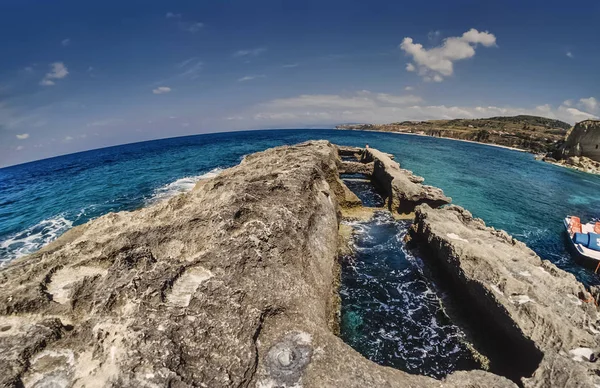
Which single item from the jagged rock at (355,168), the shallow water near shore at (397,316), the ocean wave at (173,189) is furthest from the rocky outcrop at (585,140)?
the ocean wave at (173,189)

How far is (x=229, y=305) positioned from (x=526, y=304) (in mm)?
10396

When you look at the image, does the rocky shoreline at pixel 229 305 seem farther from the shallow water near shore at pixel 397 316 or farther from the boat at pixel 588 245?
the boat at pixel 588 245

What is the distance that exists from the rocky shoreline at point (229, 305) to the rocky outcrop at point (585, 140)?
66.8m

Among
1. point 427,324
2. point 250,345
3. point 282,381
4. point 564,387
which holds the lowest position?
point 427,324

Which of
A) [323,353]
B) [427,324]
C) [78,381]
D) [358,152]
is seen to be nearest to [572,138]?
[358,152]

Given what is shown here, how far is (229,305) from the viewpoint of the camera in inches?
283

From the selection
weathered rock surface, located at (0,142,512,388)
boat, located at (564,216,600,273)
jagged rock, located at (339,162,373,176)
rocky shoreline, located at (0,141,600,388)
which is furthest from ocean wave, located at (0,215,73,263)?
boat, located at (564,216,600,273)

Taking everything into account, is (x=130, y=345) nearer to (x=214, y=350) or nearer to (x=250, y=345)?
(x=214, y=350)

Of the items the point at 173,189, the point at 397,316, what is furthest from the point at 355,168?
the point at 397,316

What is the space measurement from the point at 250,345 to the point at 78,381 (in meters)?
3.25

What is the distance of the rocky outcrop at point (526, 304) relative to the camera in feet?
25.2

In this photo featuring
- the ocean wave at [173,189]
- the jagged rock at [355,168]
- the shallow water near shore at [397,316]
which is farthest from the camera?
the jagged rock at [355,168]

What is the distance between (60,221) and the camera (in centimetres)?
2408

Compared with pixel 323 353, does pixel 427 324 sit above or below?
below
